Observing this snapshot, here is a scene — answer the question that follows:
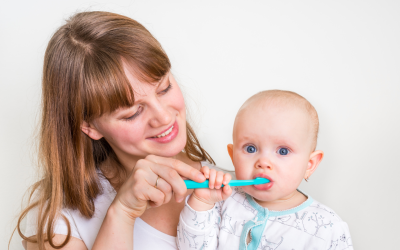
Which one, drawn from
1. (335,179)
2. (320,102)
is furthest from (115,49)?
(335,179)

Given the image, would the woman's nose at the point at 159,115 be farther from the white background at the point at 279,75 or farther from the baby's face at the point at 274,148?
the white background at the point at 279,75

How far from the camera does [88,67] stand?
1220 mm

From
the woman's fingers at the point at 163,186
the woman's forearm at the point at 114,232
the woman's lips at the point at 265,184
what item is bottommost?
the woman's forearm at the point at 114,232

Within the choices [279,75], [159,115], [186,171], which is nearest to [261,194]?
[186,171]

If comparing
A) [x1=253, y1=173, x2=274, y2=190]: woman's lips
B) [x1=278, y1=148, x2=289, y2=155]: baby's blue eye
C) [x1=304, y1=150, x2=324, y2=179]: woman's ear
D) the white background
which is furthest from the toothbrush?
the white background

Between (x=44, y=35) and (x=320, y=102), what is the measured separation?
1.60 meters

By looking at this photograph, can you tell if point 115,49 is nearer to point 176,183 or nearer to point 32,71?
point 176,183

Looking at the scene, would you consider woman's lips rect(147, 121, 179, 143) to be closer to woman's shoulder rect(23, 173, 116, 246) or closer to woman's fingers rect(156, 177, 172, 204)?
woman's fingers rect(156, 177, 172, 204)

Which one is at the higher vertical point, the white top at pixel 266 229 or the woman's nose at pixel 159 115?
the woman's nose at pixel 159 115

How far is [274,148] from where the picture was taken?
48.5 inches

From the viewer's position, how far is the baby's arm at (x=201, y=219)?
1216 millimetres

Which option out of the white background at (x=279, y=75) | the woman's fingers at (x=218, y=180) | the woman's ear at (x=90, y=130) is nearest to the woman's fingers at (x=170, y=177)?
the woman's fingers at (x=218, y=180)

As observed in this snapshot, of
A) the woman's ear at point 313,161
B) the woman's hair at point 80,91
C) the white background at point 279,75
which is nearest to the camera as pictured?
the woman's hair at point 80,91

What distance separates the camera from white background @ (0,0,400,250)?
1.85 m
